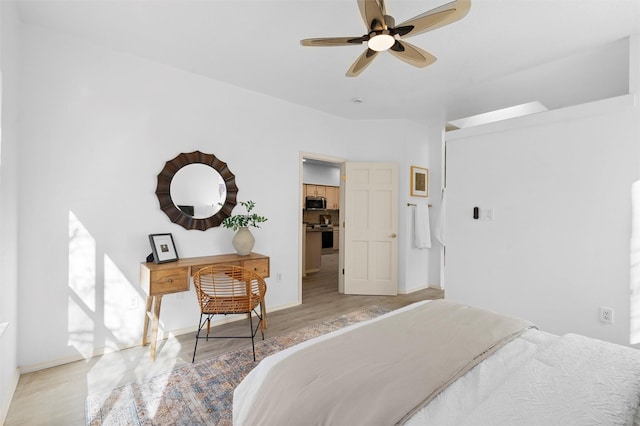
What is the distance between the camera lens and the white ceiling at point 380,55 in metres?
2.29

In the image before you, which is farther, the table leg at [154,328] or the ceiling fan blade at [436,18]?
the table leg at [154,328]

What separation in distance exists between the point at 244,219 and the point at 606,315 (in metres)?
3.54

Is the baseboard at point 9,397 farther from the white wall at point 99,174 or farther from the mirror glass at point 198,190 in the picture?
the mirror glass at point 198,190

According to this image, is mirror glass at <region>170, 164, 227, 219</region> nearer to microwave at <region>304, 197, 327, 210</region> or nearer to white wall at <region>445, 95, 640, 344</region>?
white wall at <region>445, 95, 640, 344</region>

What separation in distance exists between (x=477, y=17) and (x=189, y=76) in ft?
9.07

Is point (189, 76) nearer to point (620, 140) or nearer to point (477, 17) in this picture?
point (477, 17)

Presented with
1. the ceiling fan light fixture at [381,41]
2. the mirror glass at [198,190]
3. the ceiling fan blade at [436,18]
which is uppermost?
the ceiling fan blade at [436,18]

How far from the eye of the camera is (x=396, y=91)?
3805mm

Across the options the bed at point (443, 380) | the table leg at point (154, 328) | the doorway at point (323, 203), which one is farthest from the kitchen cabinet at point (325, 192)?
the bed at point (443, 380)

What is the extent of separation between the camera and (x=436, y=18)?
1776mm

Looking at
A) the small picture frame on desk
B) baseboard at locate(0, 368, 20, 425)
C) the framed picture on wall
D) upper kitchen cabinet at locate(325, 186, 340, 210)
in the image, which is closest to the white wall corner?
the framed picture on wall

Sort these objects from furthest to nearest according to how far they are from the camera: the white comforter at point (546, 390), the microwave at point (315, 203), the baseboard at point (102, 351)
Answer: the microwave at point (315, 203) < the baseboard at point (102, 351) < the white comforter at point (546, 390)

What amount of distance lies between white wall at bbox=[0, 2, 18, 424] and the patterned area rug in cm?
59

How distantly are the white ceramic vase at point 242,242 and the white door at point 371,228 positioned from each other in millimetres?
1871
